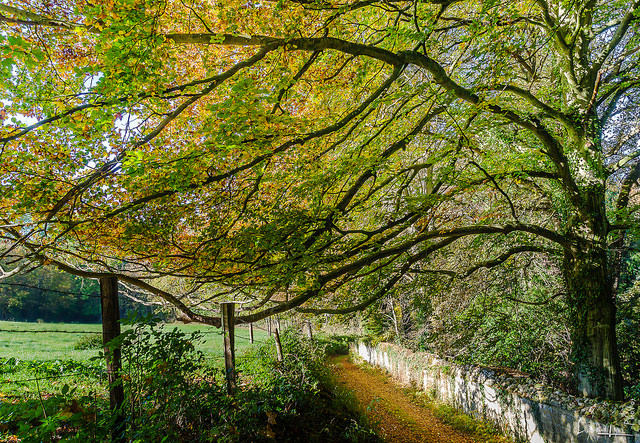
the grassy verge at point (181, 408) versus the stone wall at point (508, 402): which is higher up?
the grassy verge at point (181, 408)

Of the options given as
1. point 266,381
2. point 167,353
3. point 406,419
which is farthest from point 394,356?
point 167,353

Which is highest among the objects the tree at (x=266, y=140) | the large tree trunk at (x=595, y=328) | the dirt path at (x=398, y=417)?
the tree at (x=266, y=140)

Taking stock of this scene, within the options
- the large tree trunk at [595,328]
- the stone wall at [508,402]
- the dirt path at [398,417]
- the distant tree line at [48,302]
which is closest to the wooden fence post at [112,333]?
the dirt path at [398,417]

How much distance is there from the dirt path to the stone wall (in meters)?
0.74

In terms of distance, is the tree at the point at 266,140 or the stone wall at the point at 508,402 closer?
the tree at the point at 266,140

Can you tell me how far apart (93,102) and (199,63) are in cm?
361

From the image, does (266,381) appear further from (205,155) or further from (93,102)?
(93,102)

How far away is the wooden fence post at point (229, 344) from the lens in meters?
4.97

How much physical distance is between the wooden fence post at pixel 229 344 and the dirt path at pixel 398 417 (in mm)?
3459

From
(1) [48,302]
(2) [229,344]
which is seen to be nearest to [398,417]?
(2) [229,344]

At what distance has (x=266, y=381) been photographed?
6.39 meters

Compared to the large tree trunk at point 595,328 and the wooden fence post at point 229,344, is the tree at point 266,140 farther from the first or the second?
the wooden fence post at point 229,344

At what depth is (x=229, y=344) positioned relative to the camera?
5004 millimetres

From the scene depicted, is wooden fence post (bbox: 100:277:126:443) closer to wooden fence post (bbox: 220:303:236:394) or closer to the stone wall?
wooden fence post (bbox: 220:303:236:394)
